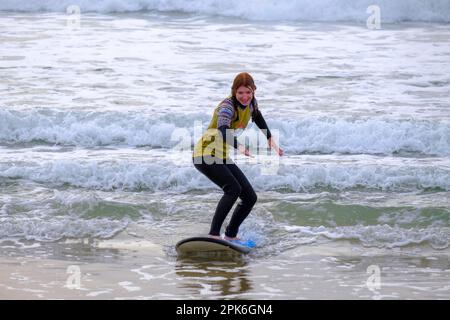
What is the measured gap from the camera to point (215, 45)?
2170 centimetres

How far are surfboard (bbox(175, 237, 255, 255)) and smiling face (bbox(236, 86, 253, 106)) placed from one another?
1267mm

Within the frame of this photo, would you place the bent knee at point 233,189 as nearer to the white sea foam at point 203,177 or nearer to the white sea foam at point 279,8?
the white sea foam at point 203,177

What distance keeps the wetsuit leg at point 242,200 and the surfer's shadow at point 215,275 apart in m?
0.27

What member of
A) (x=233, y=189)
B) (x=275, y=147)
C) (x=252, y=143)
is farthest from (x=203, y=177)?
(x=275, y=147)

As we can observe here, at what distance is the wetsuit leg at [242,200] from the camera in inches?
314

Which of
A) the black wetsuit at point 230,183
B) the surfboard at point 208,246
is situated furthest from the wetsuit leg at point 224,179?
the surfboard at point 208,246

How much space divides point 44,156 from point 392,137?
4.95m

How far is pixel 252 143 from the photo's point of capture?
13805mm

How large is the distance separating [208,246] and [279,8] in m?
19.4

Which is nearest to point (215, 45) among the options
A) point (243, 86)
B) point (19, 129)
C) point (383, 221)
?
point (19, 129)

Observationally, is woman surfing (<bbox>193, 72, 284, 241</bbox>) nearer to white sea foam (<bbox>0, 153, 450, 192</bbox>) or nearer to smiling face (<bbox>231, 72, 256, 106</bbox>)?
smiling face (<bbox>231, 72, 256, 106</bbox>)

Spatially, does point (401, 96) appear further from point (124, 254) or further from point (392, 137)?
point (124, 254)

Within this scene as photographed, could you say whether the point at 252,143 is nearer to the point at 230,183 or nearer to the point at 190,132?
the point at 190,132
